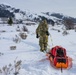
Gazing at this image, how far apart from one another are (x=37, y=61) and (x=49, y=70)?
163 centimetres

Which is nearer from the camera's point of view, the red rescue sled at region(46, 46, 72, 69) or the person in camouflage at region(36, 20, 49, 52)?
the red rescue sled at region(46, 46, 72, 69)

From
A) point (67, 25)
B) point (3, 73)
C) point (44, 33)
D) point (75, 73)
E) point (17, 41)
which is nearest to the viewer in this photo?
point (3, 73)

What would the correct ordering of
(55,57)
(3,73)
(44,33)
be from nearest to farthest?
(3,73) → (55,57) → (44,33)

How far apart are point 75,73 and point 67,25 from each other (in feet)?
139

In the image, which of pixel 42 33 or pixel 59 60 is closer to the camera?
pixel 59 60

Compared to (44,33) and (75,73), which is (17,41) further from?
(75,73)

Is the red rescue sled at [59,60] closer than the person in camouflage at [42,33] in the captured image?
Yes

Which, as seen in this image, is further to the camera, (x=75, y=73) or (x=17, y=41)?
(x=17, y=41)

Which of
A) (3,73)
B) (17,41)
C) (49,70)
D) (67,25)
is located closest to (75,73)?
(49,70)

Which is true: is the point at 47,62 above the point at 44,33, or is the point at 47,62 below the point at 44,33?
below

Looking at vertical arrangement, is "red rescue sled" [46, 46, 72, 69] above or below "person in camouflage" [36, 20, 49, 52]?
below

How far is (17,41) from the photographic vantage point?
1816 cm

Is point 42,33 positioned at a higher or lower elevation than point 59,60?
higher

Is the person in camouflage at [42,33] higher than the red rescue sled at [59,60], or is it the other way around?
the person in camouflage at [42,33]
